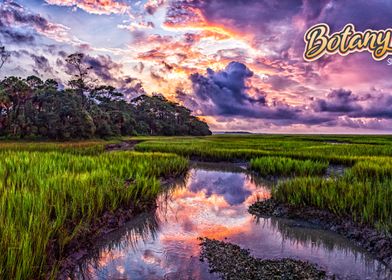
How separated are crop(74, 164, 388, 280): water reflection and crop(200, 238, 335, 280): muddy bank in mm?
176

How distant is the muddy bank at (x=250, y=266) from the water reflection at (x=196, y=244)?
0.58 ft

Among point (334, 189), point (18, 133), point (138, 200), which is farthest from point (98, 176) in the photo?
point (18, 133)

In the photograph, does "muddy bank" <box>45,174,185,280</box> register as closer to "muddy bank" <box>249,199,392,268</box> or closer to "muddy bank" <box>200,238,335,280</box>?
"muddy bank" <box>200,238,335,280</box>

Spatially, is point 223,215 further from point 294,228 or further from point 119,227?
point 119,227

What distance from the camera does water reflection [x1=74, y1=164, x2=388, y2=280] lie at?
4039 mm

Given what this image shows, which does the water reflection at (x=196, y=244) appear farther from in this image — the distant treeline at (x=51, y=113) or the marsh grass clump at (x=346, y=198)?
the distant treeline at (x=51, y=113)

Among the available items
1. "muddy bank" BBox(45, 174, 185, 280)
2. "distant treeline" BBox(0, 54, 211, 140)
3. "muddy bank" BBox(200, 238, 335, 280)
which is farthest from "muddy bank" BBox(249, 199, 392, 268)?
"distant treeline" BBox(0, 54, 211, 140)

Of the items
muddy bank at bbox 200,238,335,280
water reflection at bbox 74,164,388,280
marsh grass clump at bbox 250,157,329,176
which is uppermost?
marsh grass clump at bbox 250,157,329,176

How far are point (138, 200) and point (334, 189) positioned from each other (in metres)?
4.26

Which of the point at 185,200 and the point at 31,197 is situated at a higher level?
the point at 31,197

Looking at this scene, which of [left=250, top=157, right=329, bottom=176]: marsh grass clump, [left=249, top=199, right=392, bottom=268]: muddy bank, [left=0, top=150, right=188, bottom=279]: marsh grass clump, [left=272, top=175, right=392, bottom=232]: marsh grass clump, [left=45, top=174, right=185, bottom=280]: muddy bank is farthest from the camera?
[left=250, top=157, right=329, bottom=176]: marsh grass clump

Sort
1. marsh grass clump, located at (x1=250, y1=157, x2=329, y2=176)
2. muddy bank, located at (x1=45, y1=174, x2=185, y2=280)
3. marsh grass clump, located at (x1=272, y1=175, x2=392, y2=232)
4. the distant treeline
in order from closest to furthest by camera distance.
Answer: muddy bank, located at (x1=45, y1=174, x2=185, y2=280) < marsh grass clump, located at (x1=272, y1=175, x2=392, y2=232) < marsh grass clump, located at (x1=250, y1=157, x2=329, y2=176) < the distant treeline

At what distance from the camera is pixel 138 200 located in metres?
6.59

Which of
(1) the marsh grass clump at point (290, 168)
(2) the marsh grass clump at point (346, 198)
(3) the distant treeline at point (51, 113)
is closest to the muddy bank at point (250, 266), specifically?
(2) the marsh grass clump at point (346, 198)
